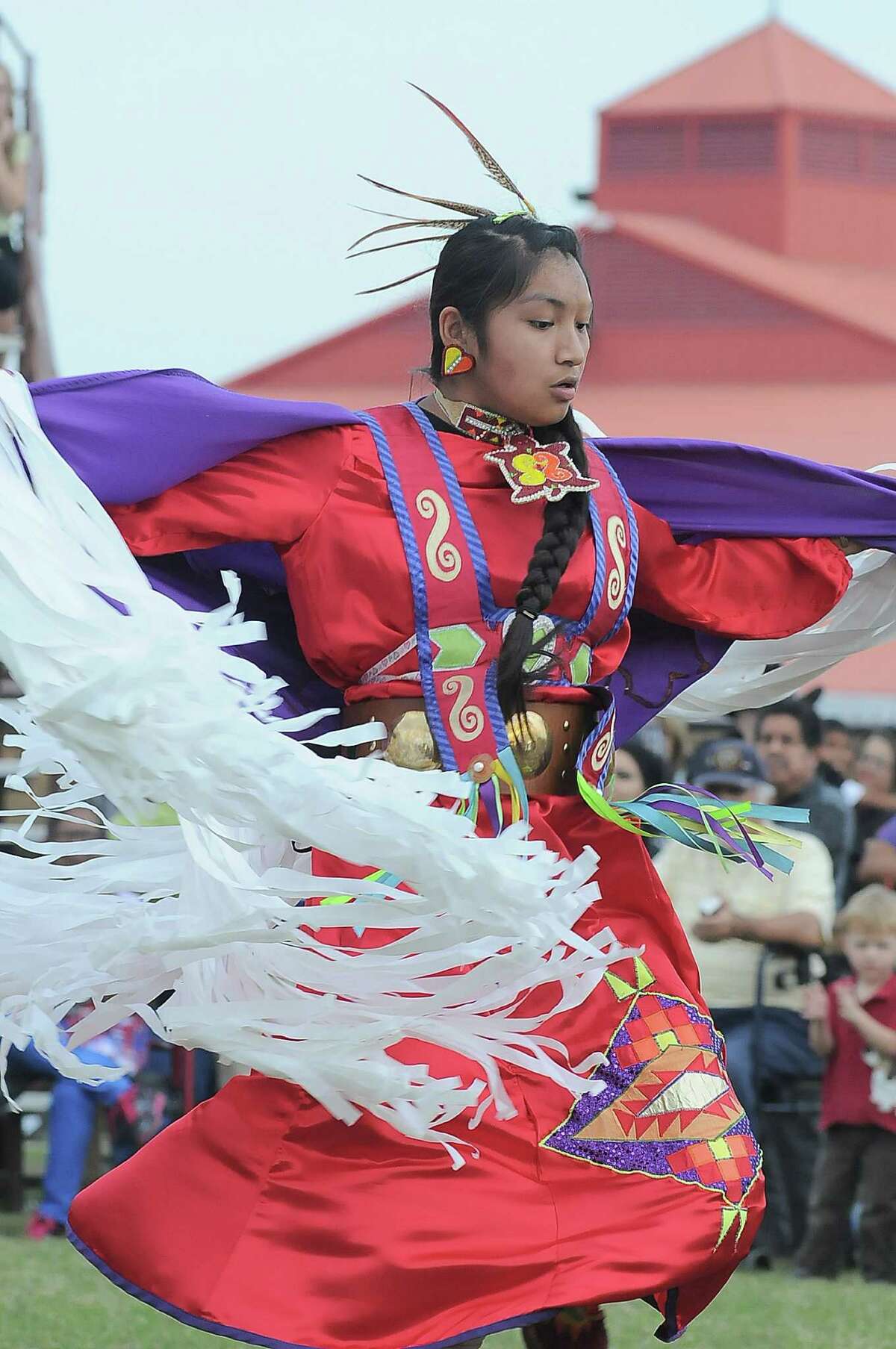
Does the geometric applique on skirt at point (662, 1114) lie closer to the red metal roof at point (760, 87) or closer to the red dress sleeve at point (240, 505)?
the red dress sleeve at point (240, 505)

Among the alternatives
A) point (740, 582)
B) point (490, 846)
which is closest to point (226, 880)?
point (490, 846)

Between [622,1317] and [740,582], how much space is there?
229 centimetres

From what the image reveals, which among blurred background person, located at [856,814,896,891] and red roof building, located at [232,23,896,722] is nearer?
blurred background person, located at [856,814,896,891]

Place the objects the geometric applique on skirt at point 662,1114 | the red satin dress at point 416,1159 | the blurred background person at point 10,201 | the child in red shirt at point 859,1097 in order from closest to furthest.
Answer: the red satin dress at point 416,1159
the geometric applique on skirt at point 662,1114
the child in red shirt at point 859,1097
the blurred background person at point 10,201

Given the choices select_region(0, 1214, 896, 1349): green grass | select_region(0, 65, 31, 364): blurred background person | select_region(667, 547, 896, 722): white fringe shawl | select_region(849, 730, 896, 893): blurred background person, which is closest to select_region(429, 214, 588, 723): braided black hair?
select_region(667, 547, 896, 722): white fringe shawl

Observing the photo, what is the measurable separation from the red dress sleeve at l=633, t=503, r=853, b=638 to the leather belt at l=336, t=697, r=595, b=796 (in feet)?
1.00

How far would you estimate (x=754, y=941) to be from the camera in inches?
240

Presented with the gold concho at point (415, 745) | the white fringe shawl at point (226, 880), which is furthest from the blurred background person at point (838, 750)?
the white fringe shawl at point (226, 880)

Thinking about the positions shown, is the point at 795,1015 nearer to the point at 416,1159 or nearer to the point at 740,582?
the point at 740,582

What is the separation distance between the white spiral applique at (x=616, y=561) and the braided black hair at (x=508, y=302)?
64mm

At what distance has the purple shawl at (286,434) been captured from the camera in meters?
3.13

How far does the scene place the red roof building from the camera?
19328 mm

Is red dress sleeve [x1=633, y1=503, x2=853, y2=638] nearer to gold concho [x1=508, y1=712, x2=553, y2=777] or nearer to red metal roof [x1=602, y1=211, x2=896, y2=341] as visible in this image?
gold concho [x1=508, y1=712, x2=553, y2=777]

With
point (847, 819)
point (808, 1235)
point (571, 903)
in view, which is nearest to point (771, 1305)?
point (808, 1235)
